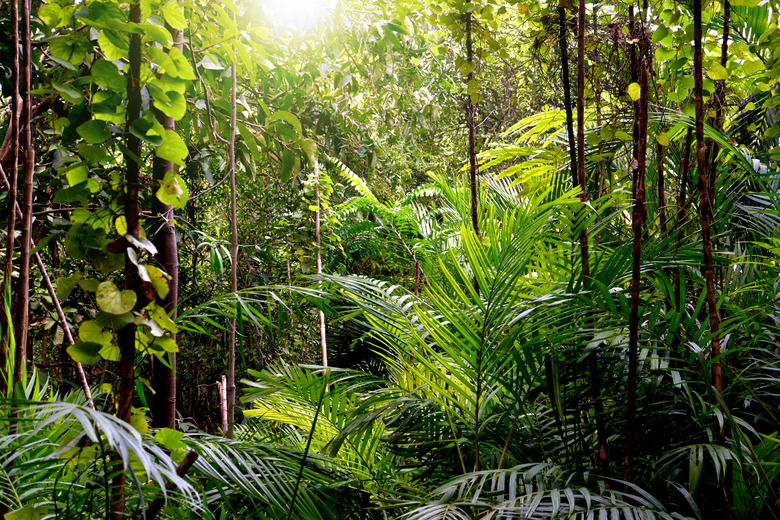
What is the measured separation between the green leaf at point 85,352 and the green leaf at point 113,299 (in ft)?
0.25

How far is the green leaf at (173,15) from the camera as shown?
782mm

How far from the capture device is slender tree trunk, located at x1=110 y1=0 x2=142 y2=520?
2.38ft

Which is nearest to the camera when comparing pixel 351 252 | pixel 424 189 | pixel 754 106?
pixel 754 106

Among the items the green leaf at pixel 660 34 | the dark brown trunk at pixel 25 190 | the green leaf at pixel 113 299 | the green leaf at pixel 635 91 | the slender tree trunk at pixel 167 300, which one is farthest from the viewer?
the green leaf at pixel 660 34

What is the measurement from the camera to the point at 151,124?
76 cm

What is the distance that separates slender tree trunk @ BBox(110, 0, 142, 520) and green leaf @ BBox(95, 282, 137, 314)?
3cm

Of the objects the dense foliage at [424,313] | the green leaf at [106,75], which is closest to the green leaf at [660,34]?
the dense foliage at [424,313]

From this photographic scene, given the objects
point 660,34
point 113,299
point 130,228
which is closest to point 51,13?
point 130,228

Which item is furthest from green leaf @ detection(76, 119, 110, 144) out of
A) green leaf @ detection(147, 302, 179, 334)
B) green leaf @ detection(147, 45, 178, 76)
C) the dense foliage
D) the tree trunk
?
the tree trunk

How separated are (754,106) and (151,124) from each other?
2.23 meters

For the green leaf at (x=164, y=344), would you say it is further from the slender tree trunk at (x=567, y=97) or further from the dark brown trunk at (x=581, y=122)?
the slender tree trunk at (x=567, y=97)

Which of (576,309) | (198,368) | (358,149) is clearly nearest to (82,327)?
(576,309)

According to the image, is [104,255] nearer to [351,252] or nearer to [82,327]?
[82,327]

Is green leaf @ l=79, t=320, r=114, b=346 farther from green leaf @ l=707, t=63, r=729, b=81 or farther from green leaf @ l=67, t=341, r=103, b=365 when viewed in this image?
green leaf @ l=707, t=63, r=729, b=81
